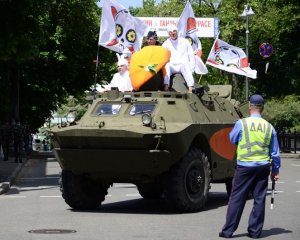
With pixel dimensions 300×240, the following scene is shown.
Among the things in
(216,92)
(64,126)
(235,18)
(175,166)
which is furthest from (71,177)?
(235,18)

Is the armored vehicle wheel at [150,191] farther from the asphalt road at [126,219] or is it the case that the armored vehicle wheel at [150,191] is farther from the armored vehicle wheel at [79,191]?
the armored vehicle wheel at [79,191]

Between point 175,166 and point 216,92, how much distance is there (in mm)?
3430

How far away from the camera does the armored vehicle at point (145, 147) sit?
13.9m

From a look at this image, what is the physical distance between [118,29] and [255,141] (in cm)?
931

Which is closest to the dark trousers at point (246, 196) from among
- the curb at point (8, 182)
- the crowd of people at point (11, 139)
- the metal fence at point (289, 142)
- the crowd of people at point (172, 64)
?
the crowd of people at point (172, 64)

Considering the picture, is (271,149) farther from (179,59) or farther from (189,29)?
(189,29)

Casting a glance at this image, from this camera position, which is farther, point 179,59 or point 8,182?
point 8,182

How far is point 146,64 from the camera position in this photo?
15898 millimetres

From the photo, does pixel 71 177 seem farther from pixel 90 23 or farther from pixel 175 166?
pixel 90 23

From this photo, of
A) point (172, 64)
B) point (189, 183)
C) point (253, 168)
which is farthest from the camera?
point (172, 64)

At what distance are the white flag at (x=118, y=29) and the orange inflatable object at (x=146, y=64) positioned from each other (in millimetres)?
3331

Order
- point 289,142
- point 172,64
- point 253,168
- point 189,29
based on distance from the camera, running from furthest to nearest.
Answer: point 289,142 → point 189,29 → point 172,64 → point 253,168

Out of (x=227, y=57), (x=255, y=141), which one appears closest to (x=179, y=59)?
(x=255, y=141)

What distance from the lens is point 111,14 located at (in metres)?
19.8
